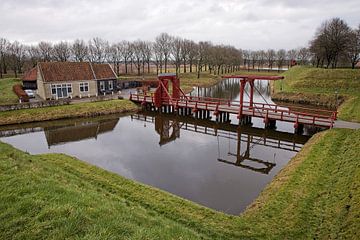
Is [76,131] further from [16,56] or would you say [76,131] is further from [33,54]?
[33,54]

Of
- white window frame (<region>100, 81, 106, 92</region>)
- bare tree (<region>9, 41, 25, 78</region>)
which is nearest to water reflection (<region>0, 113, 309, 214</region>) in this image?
white window frame (<region>100, 81, 106, 92</region>)

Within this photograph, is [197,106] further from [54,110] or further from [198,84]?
[198,84]

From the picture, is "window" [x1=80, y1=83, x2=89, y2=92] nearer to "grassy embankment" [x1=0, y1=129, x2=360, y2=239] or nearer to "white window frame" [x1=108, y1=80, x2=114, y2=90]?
"white window frame" [x1=108, y1=80, x2=114, y2=90]

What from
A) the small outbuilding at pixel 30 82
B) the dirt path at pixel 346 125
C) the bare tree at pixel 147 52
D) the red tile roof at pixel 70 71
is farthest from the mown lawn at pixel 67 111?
the bare tree at pixel 147 52

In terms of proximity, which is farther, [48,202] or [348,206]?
[348,206]

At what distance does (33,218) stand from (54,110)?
20668 millimetres

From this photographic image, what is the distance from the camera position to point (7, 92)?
31047 mm

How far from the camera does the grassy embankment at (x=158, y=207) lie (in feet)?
18.0

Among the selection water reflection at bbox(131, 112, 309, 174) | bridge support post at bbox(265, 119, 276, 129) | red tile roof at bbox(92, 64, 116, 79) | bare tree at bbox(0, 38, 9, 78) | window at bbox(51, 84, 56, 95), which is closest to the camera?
water reflection at bbox(131, 112, 309, 174)

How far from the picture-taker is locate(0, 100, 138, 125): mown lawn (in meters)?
22.2

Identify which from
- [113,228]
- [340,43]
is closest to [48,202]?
[113,228]

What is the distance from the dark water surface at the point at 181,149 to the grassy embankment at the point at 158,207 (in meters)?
1.49

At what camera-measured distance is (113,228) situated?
546 cm

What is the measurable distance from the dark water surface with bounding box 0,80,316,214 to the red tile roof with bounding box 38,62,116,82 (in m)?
8.31
